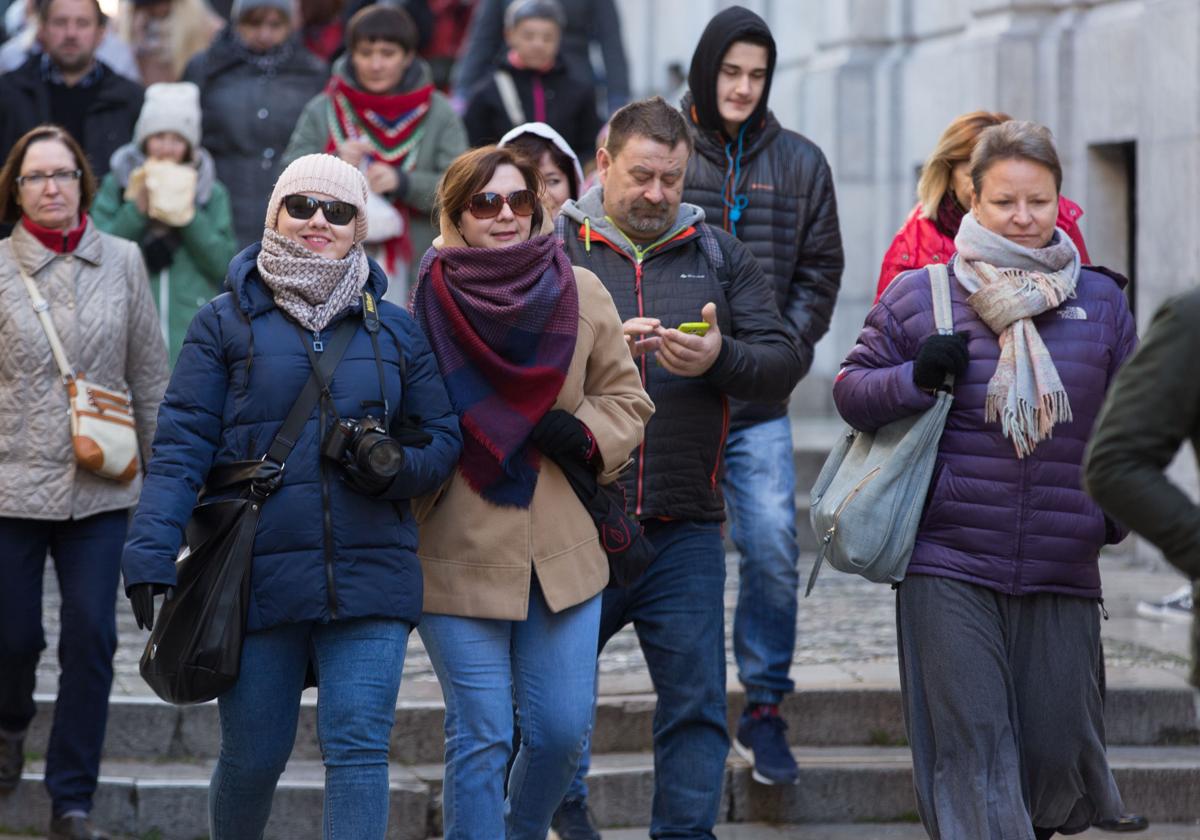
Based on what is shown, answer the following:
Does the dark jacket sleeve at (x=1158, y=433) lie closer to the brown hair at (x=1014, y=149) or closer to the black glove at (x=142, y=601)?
the brown hair at (x=1014, y=149)

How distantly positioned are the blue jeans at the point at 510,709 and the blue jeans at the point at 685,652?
42 centimetres

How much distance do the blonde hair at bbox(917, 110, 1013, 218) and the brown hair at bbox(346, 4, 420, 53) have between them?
136 inches

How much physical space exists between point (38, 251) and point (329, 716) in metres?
2.26

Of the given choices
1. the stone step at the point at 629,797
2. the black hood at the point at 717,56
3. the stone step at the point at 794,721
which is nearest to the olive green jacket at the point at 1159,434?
the black hood at the point at 717,56

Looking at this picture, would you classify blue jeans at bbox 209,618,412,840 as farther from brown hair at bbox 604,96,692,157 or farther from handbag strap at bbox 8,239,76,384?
handbag strap at bbox 8,239,76,384

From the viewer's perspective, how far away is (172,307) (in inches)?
351

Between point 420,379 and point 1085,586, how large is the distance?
171cm

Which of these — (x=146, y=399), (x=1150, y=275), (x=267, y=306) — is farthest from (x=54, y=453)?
(x=1150, y=275)

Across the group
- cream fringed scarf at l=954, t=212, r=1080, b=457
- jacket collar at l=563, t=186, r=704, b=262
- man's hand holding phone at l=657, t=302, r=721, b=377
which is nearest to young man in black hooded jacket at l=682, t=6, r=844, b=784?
jacket collar at l=563, t=186, r=704, b=262

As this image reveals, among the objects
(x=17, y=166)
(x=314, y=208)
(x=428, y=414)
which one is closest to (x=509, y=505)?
(x=428, y=414)

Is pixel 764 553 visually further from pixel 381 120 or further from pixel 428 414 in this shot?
pixel 381 120

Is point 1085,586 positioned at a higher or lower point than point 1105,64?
lower

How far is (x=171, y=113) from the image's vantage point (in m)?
8.78

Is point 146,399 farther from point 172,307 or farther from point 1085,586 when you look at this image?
point 1085,586
